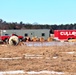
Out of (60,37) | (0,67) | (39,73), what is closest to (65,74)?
(39,73)

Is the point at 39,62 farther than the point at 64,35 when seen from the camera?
No

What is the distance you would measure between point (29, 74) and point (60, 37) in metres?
51.6

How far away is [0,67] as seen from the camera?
12.8 m

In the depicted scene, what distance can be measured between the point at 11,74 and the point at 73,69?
8.99 ft

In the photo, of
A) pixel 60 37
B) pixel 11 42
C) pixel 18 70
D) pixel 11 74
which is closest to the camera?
pixel 11 74

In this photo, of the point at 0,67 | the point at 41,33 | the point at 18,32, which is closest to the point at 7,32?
the point at 18,32

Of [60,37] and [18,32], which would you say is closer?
[60,37]

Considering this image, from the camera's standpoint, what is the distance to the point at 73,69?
12016 mm

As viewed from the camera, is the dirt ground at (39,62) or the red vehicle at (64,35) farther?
the red vehicle at (64,35)

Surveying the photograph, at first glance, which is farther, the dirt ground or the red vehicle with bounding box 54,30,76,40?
the red vehicle with bounding box 54,30,76,40

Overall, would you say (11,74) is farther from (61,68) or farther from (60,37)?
(60,37)

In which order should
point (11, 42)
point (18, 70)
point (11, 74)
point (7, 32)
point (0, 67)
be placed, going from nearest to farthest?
point (11, 74) → point (18, 70) → point (0, 67) → point (11, 42) → point (7, 32)

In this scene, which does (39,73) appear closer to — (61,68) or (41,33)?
(61,68)

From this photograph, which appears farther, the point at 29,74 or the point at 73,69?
the point at 73,69
